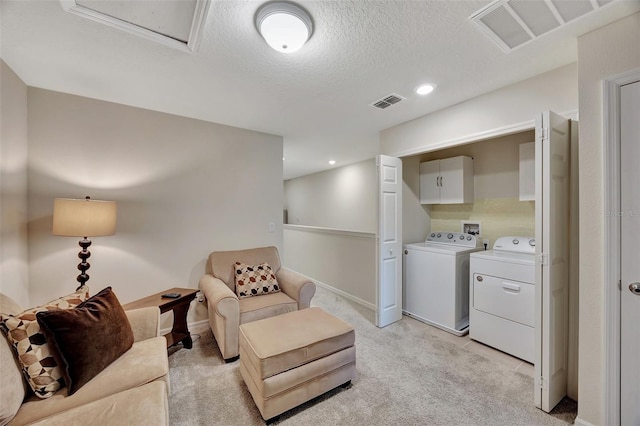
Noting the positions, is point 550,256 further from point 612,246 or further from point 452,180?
point 452,180

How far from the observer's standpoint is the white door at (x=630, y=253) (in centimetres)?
142

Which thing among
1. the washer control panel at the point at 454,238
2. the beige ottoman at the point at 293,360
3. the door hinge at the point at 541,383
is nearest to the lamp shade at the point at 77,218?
the beige ottoman at the point at 293,360

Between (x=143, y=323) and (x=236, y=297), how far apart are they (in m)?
0.71

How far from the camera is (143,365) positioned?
4.87 ft

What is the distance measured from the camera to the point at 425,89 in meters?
2.32

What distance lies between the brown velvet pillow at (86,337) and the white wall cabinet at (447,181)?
3.47m

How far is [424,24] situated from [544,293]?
1893 millimetres

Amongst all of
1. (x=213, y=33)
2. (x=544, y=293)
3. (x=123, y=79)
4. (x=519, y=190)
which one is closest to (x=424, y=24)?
(x=213, y=33)

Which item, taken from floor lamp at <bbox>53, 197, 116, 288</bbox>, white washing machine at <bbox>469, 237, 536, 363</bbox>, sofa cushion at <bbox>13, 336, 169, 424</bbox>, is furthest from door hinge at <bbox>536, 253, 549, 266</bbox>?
floor lamp at <bbox>53, 197, 116, 288</bbox>

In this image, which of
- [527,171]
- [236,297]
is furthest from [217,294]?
[527,171]

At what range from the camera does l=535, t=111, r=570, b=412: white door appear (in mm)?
1718

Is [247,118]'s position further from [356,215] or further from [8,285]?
[356,215]

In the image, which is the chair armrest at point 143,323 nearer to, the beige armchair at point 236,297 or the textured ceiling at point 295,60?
the beige armchair at point 236,297

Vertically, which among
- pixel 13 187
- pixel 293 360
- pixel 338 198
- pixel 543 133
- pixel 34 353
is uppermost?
pixel 543 133
